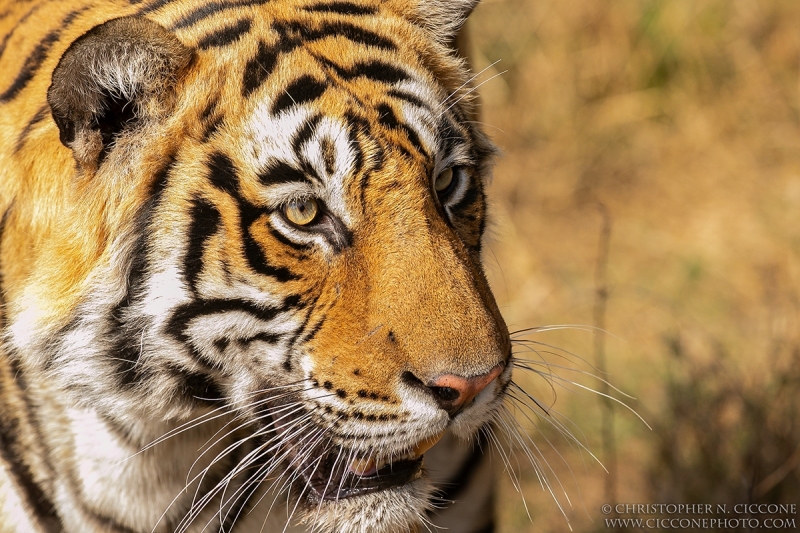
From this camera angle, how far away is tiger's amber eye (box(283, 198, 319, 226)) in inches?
65.2

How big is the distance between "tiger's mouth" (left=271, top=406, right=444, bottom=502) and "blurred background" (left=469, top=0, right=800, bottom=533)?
5.35 ft

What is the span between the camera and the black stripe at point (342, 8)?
74.7 inches

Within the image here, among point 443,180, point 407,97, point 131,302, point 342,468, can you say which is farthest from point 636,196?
point 131,302

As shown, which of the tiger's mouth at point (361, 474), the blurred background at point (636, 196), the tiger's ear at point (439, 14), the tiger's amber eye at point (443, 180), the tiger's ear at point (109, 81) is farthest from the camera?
the blurred background at point (636, 196)

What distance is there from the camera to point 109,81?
5.23 feet

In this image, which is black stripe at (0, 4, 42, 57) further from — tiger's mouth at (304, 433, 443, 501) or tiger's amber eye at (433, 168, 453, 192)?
tiger's mouth at (304, 433, 443, 501)

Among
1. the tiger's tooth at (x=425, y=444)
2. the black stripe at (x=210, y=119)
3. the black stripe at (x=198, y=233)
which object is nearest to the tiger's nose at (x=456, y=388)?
the tiger's tooth at (x=425, y=444)

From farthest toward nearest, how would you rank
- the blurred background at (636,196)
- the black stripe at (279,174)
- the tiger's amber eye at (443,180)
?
the blurred background at (636,196) → the tiger's amber eye at (443,180) → the black stripe at (279,174)

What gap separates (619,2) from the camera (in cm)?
525

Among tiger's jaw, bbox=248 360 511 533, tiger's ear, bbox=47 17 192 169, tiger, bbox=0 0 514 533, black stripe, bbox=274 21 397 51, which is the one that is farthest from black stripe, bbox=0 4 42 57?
tiger's jaw, bbox=248 360 511 533

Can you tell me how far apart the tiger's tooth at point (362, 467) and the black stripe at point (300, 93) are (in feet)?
2.16

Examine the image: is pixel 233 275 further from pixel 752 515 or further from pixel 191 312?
pixel 752 515

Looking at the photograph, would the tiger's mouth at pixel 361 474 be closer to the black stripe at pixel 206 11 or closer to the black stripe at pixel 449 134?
the black stripe at pixel 449 134

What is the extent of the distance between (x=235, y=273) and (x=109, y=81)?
15.4 inches
